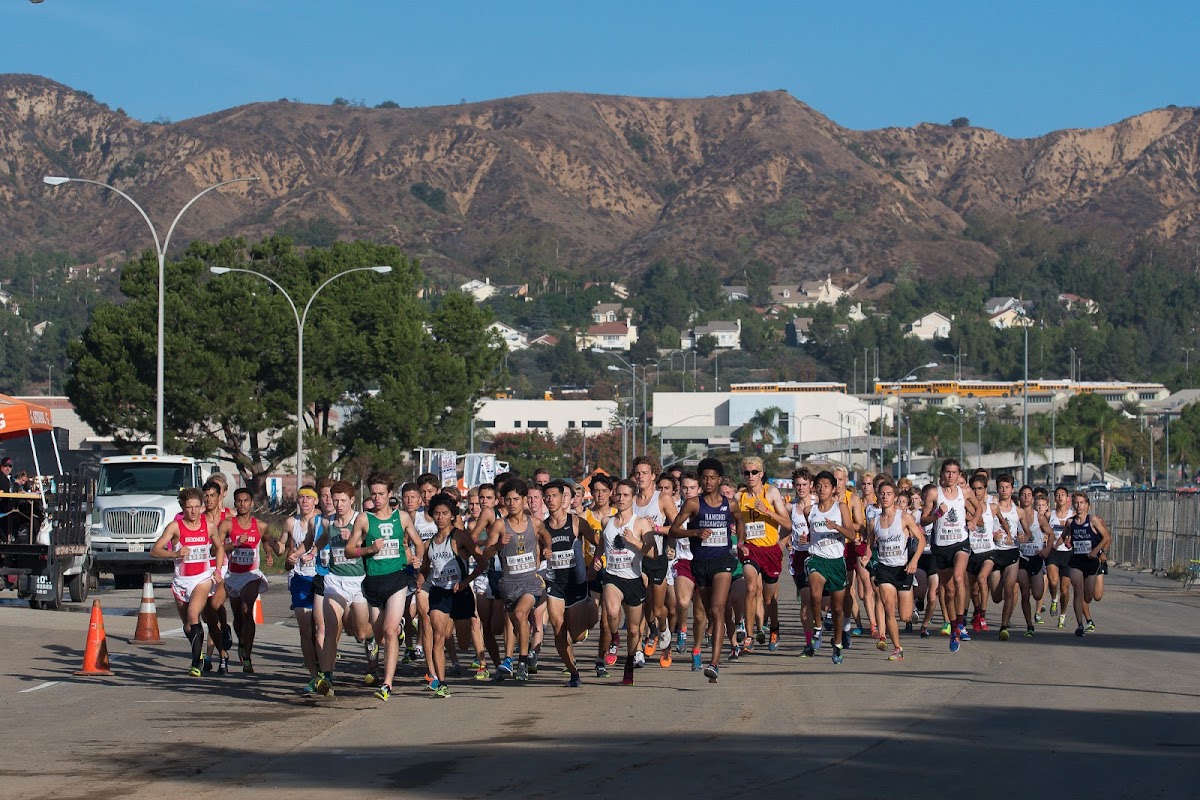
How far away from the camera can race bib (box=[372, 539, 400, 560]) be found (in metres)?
13.2

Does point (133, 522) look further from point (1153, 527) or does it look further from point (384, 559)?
point (1153, 527)

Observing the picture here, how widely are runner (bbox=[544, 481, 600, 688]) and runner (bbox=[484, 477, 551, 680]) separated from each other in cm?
19

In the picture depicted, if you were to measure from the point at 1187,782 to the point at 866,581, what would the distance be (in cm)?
806

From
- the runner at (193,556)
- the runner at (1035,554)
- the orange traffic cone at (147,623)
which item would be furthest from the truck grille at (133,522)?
the runner at (1035,554)

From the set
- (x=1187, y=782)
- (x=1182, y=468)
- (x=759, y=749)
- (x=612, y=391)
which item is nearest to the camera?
(x=1187, y=782)

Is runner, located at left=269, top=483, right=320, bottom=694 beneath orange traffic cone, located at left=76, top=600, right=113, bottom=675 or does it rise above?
above

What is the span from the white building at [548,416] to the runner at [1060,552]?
10946cm

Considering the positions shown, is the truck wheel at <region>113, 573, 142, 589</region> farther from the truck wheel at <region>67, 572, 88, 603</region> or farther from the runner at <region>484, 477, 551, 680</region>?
the runner at <region>484, 477, 551, 680</region>

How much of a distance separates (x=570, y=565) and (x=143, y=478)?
18402mm

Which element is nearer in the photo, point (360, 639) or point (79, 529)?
point (360, 639)

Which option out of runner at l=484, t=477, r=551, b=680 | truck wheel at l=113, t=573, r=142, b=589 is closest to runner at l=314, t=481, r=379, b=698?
runner at l=484, t=477, r=551, b=680

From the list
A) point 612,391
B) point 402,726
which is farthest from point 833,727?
point 612,391

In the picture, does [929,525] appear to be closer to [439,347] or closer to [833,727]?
[833,727]

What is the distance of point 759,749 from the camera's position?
1060 centimetres
